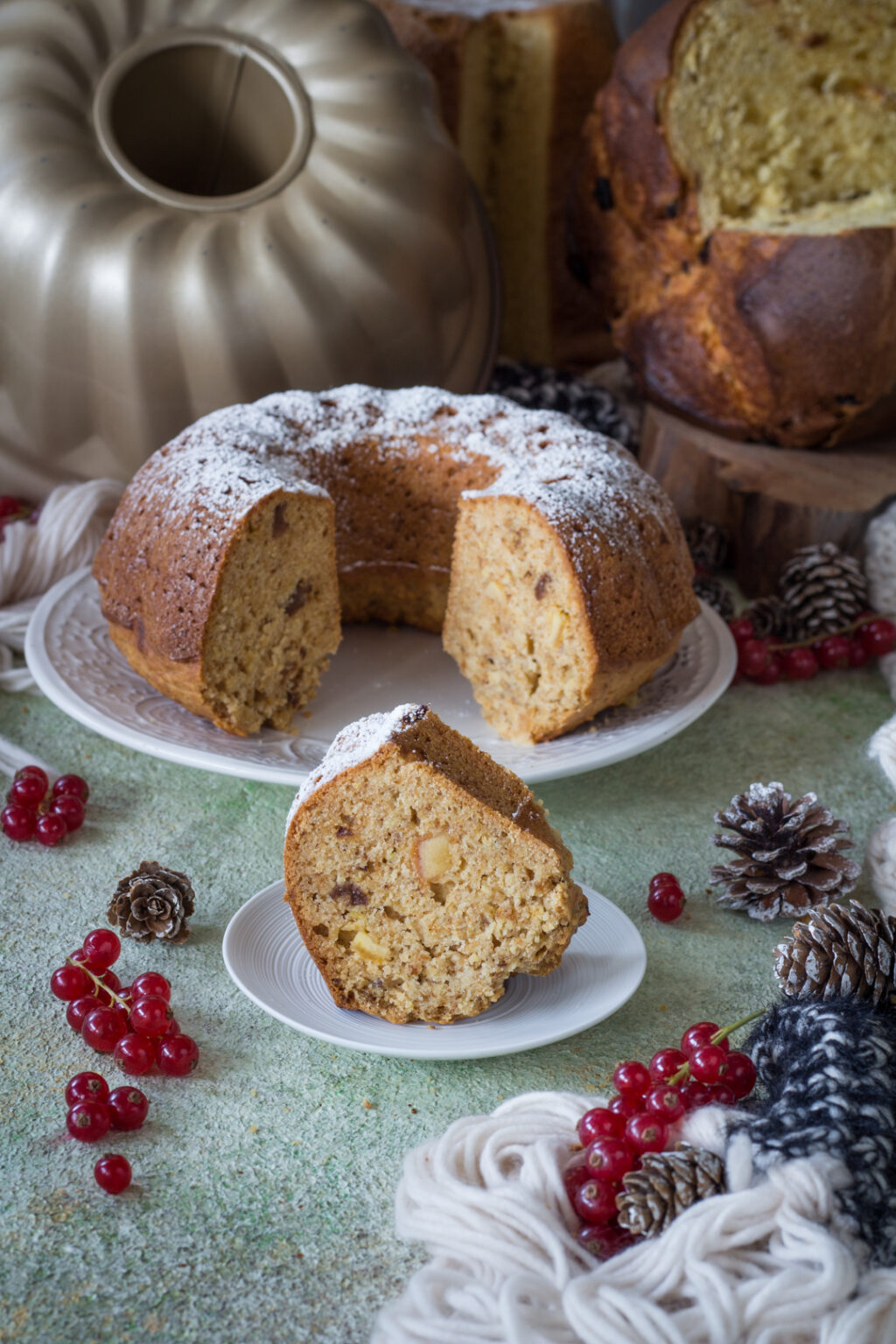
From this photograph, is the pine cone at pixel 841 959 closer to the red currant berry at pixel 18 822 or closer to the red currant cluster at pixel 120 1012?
the red currant cluster at pixel 120 1012

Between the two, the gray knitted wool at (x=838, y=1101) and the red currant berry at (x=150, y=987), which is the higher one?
the gray knitted wool at (x=838, y=1101)

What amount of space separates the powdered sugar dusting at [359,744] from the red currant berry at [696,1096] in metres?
0.42

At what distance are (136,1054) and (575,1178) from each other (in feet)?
1.45

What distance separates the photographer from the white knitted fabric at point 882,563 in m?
2.16

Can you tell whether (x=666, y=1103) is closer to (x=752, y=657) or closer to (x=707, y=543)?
(x=752, y=657)

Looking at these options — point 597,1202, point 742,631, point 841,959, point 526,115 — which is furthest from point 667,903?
point 526,115

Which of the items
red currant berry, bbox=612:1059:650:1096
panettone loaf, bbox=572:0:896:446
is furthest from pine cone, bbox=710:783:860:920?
panettone loaf, bbox=572:0:896:446

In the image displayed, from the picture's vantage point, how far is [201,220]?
2086 mm

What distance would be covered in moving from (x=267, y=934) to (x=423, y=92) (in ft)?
5.32

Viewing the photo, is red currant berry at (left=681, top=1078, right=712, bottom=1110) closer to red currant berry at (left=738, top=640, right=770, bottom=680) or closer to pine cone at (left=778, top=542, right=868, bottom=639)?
red currant berry at (left=738, top=640, right=770, bottom=680)

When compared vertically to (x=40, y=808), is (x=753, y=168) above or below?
above

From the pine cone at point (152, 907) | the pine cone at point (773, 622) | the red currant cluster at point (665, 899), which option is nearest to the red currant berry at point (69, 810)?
the pine cone at point (152, 907)

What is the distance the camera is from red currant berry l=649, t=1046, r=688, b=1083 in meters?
1.17

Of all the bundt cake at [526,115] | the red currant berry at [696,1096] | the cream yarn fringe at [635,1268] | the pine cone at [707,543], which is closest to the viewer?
the cream yarn fringe at [635,1268]
